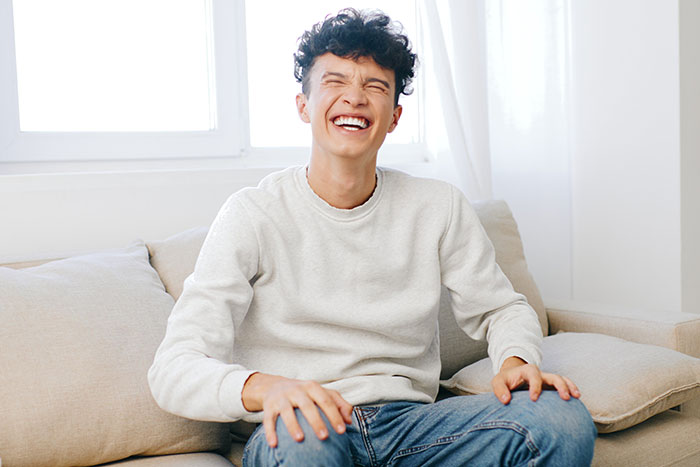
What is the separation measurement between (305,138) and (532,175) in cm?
84

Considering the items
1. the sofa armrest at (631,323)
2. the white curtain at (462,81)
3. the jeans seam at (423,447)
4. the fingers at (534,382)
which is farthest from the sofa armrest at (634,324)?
the jeans seam at (423,447)

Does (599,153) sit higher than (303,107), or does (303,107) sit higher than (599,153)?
(303,107)

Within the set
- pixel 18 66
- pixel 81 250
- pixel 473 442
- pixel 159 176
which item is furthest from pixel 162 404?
pixel 18 66

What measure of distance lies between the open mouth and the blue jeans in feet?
1.72

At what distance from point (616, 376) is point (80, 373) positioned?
3.42 feet

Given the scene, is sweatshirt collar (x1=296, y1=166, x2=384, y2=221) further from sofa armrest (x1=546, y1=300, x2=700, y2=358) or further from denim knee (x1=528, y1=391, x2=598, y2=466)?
sofa armrest (x1=546, y1=300, x2=700, y2=358)

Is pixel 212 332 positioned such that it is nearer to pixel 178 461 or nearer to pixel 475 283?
pixel 178 461

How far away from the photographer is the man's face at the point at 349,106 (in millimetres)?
1436

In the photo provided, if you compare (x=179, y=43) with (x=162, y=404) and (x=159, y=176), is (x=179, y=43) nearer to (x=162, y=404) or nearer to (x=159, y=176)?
(x=159, y=176)

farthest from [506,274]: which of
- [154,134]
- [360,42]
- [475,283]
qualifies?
[154,134]

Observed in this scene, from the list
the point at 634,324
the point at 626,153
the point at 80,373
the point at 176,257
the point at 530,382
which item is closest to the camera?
the point at 530,382

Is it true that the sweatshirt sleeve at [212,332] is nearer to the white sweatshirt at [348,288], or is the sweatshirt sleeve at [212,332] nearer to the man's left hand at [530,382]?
the white sweatshirt at [348,288]

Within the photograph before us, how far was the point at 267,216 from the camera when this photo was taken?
55.6 inches

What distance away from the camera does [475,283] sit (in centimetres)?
154
